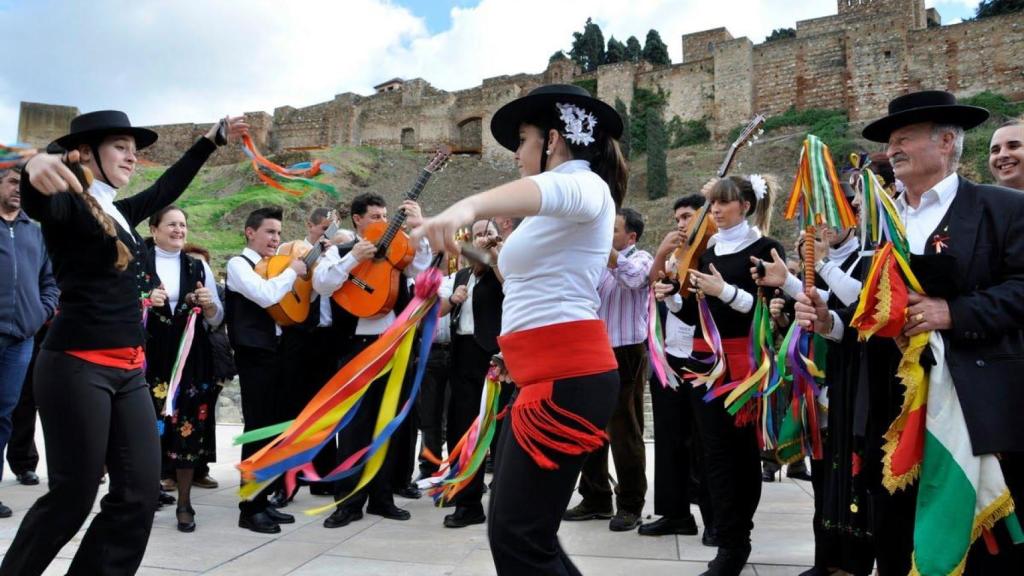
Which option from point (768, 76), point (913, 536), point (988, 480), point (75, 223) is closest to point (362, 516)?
point (75, 223)

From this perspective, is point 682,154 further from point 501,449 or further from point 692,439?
point 501,449

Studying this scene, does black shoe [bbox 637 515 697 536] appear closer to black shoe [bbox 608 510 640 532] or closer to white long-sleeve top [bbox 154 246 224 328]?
black shoe [bbox 608 510 640 532]

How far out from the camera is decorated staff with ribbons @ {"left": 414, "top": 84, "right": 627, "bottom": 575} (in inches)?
97.3

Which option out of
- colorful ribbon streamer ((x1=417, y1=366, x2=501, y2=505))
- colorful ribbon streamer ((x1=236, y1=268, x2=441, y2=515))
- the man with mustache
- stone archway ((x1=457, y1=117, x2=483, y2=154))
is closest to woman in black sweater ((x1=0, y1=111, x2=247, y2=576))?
colorful ribbon streamer ((x1=236, y1=268, x2=441, y2=515))

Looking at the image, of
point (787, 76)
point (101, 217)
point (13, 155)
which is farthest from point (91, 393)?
point (787, 76)

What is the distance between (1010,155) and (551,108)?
2689 millimetres

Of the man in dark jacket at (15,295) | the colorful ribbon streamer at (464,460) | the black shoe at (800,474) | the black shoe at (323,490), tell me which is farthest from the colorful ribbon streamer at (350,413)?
the black shoe at (800,474)

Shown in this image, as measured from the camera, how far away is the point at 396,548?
188 inches

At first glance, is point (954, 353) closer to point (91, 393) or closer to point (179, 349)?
point (91, 393)

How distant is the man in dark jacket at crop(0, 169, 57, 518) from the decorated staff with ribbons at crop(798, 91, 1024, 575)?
5501 millimetres

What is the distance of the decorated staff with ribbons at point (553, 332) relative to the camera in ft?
8.11

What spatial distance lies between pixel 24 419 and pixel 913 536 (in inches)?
264

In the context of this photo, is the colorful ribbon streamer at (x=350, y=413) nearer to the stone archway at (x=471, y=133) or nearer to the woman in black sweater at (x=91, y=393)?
the woman in black sweater at (x=91, y=393)

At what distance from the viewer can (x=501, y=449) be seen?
267cm
